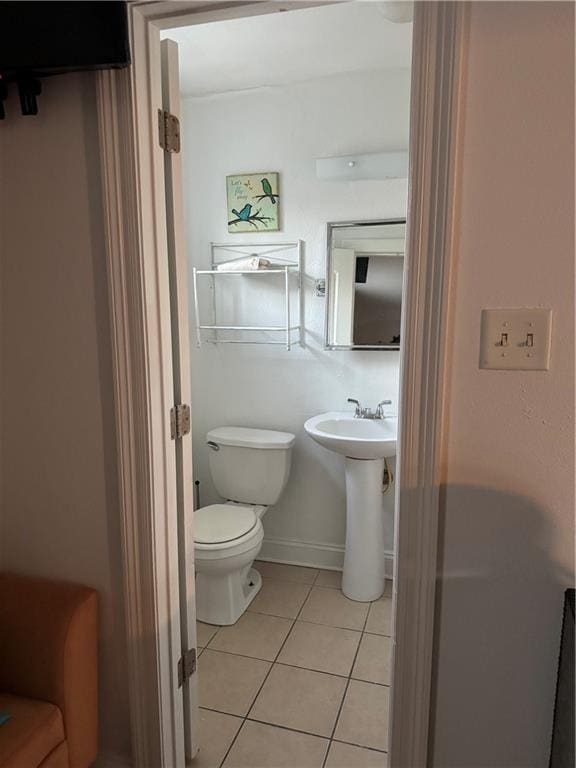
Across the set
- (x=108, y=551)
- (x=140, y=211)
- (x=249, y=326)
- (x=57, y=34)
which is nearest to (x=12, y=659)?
(x=108, y=551)

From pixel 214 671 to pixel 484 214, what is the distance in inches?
73.9

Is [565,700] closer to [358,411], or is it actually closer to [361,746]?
[361,746]

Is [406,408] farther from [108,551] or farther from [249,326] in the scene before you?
[249,326]

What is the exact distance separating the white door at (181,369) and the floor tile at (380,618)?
0.90 m

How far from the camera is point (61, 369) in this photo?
4.50ft

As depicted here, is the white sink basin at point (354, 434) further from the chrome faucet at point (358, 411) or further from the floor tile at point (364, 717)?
the floor tile at point (364, 717)

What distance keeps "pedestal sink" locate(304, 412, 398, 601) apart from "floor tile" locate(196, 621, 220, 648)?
0.65 metres

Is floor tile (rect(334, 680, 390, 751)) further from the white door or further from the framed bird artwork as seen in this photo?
the framed bird artwork

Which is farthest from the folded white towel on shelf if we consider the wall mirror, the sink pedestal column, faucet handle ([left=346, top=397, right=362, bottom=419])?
the sink pedestal column

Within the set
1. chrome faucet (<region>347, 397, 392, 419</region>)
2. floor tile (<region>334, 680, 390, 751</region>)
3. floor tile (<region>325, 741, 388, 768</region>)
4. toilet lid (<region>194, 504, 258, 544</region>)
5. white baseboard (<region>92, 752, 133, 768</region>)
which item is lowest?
floor tile (<region>325, 741, 388, 768</region>)

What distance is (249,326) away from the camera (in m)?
2.63

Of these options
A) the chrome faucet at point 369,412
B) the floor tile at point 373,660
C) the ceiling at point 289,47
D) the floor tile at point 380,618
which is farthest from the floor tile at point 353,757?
the ceiling at point 289,47

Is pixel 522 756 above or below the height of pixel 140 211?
below

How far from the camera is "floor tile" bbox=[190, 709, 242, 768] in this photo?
161cm
